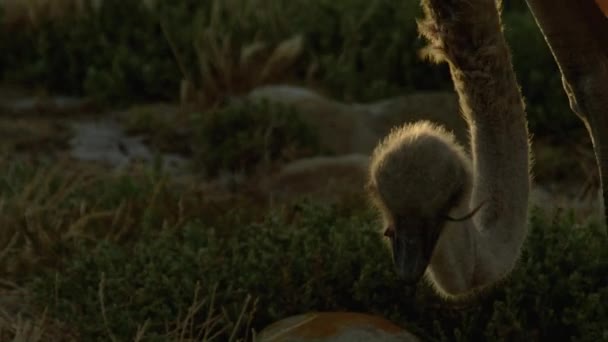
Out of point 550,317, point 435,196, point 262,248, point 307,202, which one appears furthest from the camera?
point 307,202

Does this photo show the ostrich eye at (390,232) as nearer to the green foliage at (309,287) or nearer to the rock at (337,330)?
the rock at (337,330)

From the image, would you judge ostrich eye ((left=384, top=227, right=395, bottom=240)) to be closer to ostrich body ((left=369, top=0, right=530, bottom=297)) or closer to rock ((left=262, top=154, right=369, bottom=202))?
ostrich body ((left=369, top=0, right=530, bottom=297))

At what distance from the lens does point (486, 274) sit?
291 cm

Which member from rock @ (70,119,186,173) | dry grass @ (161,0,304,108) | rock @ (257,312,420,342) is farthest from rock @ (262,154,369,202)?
rock @ (257,312,420,342)

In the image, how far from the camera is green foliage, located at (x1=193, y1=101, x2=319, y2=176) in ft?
26.4

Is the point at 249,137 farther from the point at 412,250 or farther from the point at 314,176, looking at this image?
the point at 412,250

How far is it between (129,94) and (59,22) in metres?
0.90

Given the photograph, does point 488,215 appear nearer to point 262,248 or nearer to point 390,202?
point 390,202

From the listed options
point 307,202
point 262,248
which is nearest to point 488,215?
point 262,248

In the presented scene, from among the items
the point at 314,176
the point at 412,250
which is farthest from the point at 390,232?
the point at 314,176

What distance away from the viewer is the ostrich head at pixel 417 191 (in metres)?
2.30

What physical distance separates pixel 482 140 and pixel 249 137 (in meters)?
5.31

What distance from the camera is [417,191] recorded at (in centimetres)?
229

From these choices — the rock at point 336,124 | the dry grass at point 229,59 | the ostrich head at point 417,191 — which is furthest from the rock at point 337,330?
the dry grass at point 229,59
